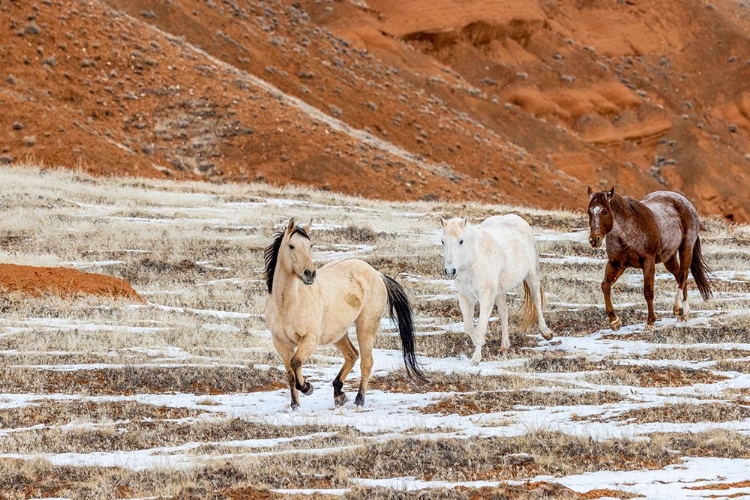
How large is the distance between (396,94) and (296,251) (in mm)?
52215

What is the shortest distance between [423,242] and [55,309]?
11177 millimetres

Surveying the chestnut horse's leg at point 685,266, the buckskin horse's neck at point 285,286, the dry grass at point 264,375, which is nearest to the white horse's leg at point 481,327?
the dry grass at point 264,375

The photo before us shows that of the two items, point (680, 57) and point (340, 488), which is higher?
point (680, 57)

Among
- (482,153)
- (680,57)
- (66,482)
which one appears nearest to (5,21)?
(482,153)

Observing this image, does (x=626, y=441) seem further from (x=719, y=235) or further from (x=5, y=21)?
(x=5, y=21)

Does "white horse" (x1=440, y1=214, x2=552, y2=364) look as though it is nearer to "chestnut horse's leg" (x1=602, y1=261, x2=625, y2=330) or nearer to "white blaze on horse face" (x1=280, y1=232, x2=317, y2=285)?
"chestnut horse's leg" (x1=602, y1=261, x2=625, y2=330)

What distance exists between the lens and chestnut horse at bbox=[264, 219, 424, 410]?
11.7 metres

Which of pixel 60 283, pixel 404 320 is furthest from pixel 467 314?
pixel 60 283

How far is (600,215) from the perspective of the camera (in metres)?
16.3

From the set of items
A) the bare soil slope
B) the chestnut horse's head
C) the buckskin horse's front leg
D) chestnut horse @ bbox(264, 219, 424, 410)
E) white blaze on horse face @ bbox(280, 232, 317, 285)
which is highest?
the bare soil slope

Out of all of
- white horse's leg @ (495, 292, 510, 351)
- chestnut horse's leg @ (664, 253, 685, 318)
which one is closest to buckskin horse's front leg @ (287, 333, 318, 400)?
white horse's leg @ (495, 292, 510, 351)

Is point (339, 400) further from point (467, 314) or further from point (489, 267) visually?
point (489, 267)

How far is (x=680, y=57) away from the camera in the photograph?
84.6 meters

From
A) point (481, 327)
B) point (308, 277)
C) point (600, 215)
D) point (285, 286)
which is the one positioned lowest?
point (481, 327)
